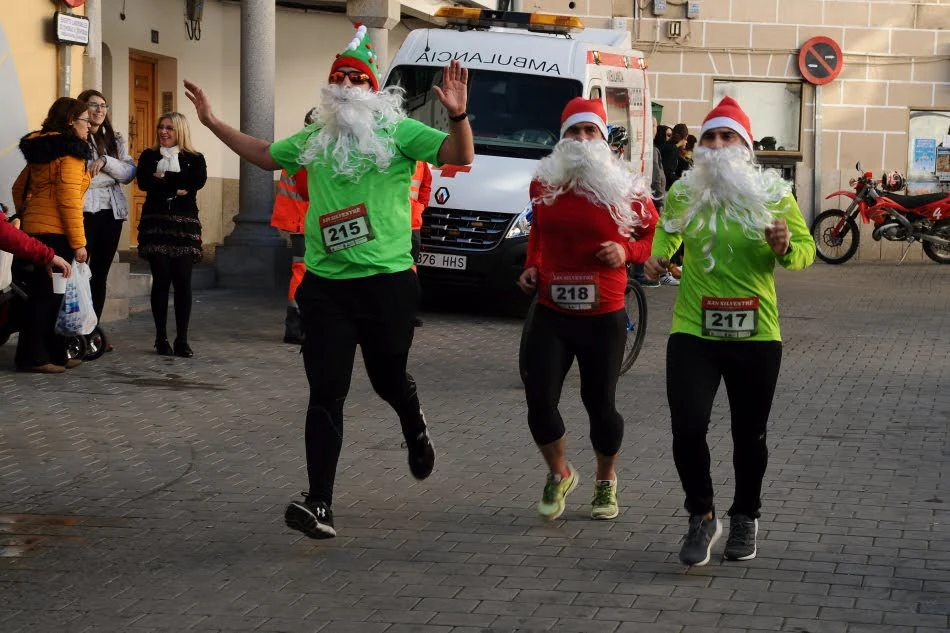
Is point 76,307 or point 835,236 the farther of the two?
point 835,236

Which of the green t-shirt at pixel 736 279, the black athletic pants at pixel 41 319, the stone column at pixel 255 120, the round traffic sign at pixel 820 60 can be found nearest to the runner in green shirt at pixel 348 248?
the green t-shirt at pixel 736 279

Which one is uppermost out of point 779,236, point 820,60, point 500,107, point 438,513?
point 820,60

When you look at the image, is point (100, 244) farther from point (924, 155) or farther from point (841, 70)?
point (924, 155)

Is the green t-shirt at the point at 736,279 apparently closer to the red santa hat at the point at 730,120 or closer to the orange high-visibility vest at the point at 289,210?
the red santa hat at the point at 730,120

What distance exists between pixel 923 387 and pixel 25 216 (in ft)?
20.4

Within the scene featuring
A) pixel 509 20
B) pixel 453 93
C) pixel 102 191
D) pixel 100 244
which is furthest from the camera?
pixel 509 20

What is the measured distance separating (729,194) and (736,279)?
0.32 m

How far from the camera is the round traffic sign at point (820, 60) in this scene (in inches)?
1017

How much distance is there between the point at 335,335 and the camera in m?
6.31

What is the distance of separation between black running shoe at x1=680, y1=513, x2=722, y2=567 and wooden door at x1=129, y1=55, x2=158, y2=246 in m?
14.5

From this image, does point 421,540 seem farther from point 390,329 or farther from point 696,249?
→ point 696,249

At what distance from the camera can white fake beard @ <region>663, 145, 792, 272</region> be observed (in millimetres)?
5910

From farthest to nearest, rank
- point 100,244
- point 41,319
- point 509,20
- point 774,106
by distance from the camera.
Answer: point 774,106
point 509,20
point 100,244
point 41,319

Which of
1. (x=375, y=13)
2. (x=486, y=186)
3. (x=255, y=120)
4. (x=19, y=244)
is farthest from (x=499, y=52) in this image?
(x=19, y=244)
